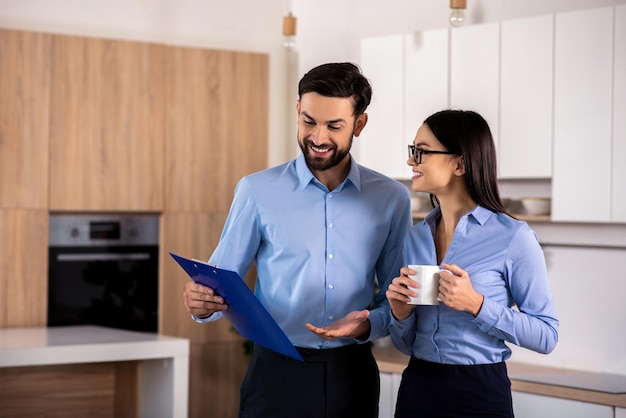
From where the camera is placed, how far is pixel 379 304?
2.22m

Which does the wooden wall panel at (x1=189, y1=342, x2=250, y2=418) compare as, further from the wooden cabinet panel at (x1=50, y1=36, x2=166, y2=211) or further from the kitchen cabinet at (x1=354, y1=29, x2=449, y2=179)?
the kitchen cabinet at (x1=354, y1=29, x2=449, y2=179)

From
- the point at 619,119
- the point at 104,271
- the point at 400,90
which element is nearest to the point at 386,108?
the point at 400,90

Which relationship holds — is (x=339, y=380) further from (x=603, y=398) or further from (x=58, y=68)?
(x=58, y=68)

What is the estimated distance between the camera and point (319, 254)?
2117 millimetres

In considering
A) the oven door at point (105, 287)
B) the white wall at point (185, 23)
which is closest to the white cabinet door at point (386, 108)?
the white wall at point (185, 23)

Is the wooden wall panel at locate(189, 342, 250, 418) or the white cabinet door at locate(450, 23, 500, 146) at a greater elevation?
the white cabinet door at locate(450, 23, 500, 146)

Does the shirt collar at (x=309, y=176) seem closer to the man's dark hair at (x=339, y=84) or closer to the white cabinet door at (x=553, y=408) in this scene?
the man's dark hair at (x=339, y=84)

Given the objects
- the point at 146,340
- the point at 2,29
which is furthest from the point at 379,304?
the point at 2,29

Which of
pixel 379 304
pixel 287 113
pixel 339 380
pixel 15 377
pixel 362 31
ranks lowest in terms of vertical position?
pixel 15 377

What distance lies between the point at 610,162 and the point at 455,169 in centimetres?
170

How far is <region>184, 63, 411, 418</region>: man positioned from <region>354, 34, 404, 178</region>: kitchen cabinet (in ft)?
6.19

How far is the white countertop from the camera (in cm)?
342

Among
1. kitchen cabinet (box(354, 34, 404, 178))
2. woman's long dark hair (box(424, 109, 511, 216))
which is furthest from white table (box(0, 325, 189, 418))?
woman's long dark hair (box(424, 109, 511, 216))

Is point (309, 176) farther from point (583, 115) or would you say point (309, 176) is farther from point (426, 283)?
point (583, 115)
